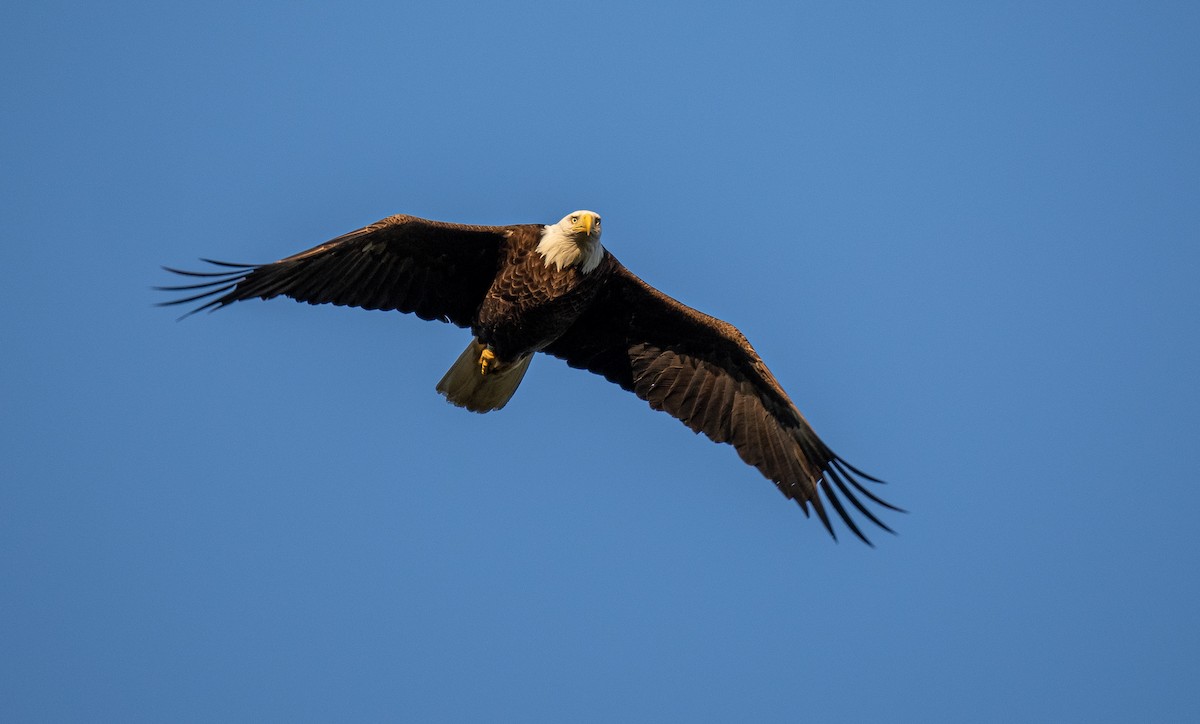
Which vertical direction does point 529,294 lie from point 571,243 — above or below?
below

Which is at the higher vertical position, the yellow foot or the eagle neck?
the eagle neck

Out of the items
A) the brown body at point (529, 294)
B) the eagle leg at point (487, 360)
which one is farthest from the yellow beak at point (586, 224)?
the eagle leg at point (487, 360)

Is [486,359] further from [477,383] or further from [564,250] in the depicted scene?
[564,250]

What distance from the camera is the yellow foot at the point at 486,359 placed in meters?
10.2

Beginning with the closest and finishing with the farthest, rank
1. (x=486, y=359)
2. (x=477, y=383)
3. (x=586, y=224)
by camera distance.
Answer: (x=586, y=224), (x=486, y=359), (x=477, y=383)

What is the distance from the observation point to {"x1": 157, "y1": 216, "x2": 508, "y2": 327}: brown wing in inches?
364

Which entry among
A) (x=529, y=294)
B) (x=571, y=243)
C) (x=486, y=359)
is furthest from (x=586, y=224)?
(x=486, y=359)

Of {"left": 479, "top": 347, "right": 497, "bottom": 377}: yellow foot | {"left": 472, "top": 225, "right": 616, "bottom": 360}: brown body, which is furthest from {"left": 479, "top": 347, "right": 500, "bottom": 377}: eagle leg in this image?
{"left": 472, "top": 225, "right": 616, "bottom": 360}: brown body

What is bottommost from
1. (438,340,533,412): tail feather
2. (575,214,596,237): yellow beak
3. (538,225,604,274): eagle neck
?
(438,340,533,412): tail feather

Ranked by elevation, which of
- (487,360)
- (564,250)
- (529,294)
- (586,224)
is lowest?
(487,360)

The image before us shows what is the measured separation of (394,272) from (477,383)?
1.29 metres

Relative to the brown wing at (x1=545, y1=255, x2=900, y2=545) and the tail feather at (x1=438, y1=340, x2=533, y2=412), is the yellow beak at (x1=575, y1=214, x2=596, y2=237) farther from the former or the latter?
the tail feather at (x1=438, y1=340, x2=533, y2=412)

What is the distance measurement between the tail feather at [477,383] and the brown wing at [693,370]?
37cm

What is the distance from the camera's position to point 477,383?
10.5 m
